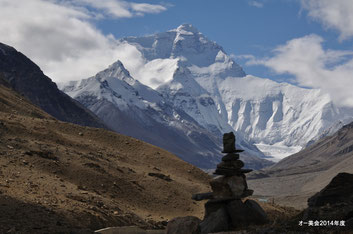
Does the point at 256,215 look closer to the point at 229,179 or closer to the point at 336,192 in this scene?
the point at 229,179

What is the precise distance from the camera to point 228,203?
35094 mm

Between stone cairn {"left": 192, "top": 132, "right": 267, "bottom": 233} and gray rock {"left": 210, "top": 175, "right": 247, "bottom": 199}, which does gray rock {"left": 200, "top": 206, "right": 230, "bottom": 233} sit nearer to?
stone cairn {"left": 192, "top": 132, "right": 267, "bottom": 233}

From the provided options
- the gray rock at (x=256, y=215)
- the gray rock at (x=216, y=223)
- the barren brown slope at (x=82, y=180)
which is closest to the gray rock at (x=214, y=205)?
the gray rock at (x=256, y=215)

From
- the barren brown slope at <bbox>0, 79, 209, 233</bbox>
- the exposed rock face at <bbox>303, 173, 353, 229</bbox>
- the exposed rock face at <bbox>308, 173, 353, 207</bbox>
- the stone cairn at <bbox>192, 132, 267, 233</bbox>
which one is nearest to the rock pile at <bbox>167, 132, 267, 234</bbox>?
the stone cairn at <bbox>192, 132, 267, 233</bbox>

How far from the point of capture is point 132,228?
4378cm

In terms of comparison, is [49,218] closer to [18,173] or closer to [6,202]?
[6,202]

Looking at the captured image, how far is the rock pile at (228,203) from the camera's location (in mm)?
32500

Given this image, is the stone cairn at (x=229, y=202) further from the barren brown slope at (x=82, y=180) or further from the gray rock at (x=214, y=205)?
the barren brown slope at (x=82, y=180)

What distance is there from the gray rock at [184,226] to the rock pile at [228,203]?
0.06 meters

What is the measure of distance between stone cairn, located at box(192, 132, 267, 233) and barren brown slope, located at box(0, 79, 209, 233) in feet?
25.4

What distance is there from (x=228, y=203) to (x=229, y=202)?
0.13 m

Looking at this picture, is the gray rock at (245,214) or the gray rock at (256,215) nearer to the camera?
the gray rock at (245,214)

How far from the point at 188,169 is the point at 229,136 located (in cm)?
3186

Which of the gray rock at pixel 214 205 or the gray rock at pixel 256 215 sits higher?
the gray rock at pixel 214 205
